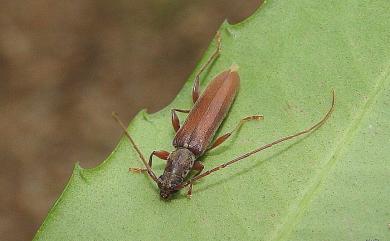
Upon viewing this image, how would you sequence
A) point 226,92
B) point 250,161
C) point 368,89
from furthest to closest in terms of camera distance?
1. point 226,92
2. point 250,161
3. point 368,89

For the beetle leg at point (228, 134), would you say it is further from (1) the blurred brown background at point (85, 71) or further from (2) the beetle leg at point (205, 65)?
(1) the blurred brown background at point (85, 71)

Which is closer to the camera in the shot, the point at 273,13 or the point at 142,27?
the point at 273,13

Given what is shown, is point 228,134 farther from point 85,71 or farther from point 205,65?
point 85,71

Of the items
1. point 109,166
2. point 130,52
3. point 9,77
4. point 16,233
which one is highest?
point 109,166

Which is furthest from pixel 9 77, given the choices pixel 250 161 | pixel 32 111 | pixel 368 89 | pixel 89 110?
pixel 368 89

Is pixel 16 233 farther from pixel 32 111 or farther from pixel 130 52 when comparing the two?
pixel 130 52

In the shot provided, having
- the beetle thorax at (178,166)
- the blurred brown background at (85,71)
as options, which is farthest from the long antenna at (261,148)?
the blurred brown background at (85,71)
